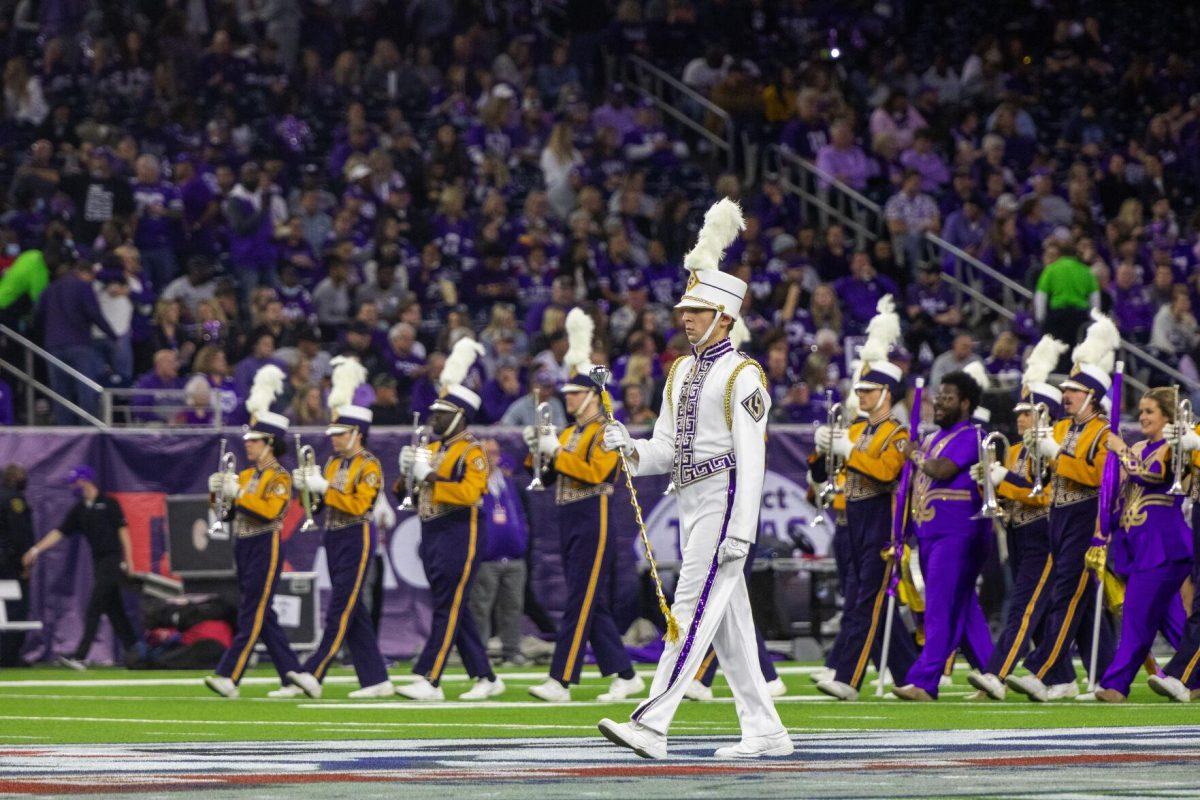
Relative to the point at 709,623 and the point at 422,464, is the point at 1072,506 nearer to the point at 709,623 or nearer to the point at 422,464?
the point at 422,464

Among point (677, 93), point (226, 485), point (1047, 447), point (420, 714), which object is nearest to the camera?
point (420, 714)

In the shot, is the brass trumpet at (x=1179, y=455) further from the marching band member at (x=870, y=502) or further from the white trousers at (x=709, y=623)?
the white trousers at (x=709, y=623)

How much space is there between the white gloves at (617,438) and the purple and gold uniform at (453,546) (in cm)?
631

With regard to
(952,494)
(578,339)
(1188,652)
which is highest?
(578,339)

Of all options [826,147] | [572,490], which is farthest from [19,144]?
[572,490]

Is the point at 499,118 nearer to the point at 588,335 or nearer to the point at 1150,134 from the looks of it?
the point at 1150,134

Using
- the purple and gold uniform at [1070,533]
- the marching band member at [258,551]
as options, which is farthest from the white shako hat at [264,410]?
the purple and gold uniform at [1070,533]

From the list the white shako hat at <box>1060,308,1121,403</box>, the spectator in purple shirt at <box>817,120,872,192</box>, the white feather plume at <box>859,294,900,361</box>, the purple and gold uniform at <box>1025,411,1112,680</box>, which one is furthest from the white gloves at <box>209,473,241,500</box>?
the spectator in purple shirt at <box>817,120,872,192</box>

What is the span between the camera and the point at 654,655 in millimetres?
20266

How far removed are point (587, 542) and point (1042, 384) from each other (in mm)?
3471

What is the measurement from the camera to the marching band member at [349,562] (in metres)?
16.3

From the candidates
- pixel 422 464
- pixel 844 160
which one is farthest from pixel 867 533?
pixel 844 160

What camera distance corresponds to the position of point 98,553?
20.5 m

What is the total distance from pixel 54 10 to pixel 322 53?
3.40m
